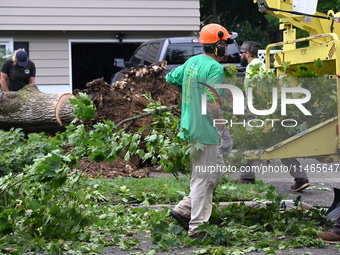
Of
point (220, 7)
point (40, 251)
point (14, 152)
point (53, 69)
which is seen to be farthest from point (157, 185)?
point (220, 7)

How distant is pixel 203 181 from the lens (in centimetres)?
685

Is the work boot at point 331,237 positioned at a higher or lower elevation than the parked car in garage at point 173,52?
lower

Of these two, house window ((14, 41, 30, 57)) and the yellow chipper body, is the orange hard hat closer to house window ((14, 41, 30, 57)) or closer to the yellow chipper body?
the yellow chipper body

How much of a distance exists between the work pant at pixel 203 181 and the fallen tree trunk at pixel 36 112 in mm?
6641

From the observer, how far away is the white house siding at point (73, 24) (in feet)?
64.8

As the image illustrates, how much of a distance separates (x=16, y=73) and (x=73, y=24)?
507cm

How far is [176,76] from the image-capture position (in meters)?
7.20

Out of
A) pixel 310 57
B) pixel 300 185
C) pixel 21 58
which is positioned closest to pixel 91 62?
pixel 21 58

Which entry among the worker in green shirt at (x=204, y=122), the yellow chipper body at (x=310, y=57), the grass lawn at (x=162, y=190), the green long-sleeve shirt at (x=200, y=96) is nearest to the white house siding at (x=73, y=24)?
the yellow chipper body at (x=310, y=57)

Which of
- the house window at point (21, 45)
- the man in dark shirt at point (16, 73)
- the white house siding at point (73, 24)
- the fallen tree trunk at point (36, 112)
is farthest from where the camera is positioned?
the house window at point (21, 45)

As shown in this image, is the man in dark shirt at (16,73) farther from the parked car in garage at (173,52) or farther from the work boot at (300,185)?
the work boot at (300,185)

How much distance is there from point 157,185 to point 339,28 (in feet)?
12.2

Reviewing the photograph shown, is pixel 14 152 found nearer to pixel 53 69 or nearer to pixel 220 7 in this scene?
pixel 53 69

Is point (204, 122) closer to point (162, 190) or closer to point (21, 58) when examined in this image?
point (162, 190)
